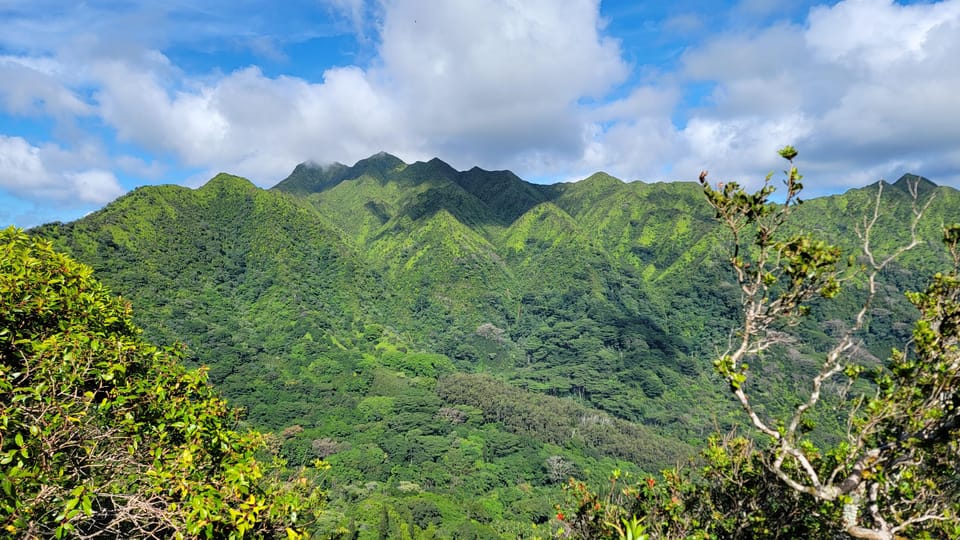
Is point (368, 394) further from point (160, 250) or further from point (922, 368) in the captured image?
point (922, 368)

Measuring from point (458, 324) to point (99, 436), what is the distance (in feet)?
461

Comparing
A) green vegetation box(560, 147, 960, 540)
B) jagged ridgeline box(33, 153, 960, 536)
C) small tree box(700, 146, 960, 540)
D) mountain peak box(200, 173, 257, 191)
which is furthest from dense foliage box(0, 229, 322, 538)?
mountain peak box(200, 173, 257, 191)

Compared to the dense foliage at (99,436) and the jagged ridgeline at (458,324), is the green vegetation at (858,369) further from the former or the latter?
the jagged ridgeline at (458,324)

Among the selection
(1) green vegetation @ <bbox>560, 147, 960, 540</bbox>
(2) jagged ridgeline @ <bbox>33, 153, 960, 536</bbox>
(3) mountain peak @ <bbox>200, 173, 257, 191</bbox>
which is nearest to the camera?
(1) green vegetation @ <bbox>560, 147, 960, 540</bbox>

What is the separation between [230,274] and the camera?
119m

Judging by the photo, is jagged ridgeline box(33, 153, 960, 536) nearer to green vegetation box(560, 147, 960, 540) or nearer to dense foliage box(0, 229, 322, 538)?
green vegetation box(560, 147, 960, 540)

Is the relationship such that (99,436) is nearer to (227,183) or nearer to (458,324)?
(458,324)

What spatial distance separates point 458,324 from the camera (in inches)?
5748

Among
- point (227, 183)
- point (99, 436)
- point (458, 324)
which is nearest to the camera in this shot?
point (99, 436)

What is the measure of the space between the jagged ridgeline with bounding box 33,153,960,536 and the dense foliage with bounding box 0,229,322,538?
50.2m

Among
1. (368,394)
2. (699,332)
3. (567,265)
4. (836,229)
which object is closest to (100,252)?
(368,394)

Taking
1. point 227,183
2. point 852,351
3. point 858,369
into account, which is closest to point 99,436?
Result: point 852,351

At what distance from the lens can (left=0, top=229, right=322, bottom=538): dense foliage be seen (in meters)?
5.20

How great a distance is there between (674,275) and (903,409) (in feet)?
558
